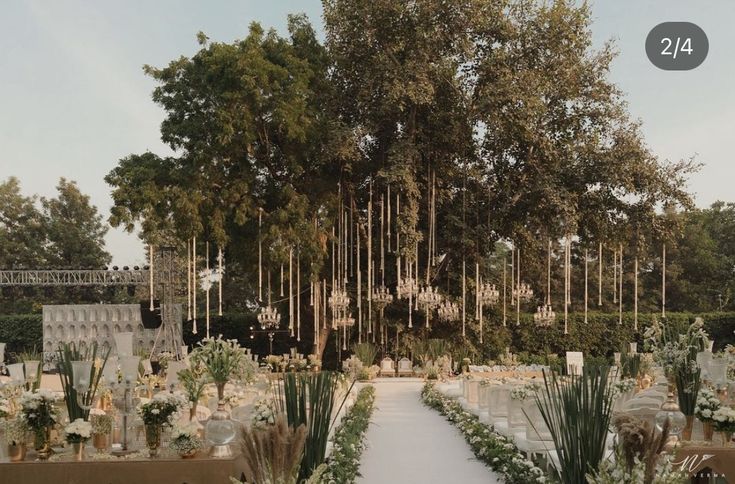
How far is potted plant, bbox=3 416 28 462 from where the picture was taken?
6086mm

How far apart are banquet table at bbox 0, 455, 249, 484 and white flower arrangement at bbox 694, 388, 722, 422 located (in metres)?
3.42

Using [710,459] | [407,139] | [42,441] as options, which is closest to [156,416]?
[42,441]

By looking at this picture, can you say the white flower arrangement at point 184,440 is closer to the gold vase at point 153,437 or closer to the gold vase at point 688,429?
the gold vase at point 153,437

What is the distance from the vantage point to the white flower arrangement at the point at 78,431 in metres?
5.92

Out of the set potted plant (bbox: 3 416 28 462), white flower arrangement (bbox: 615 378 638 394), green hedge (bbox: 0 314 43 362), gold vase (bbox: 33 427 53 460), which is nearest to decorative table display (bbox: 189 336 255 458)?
gold vase (bbox: 33 427 53 460)

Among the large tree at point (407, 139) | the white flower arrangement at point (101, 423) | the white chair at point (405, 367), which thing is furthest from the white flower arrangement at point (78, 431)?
the white chair at point (405, 367)

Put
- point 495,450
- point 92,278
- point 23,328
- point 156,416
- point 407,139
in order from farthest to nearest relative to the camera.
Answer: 1. point 23,328
2. point 92,278
3. point 407,139
4. point 495,450
5. point 156,416

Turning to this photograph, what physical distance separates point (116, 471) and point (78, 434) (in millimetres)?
384

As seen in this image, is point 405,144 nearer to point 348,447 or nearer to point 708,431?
point 348,447

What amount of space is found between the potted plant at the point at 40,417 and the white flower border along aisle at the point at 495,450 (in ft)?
11.7

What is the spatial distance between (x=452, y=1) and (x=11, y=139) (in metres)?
17.9

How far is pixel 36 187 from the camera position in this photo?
37719 millimetres

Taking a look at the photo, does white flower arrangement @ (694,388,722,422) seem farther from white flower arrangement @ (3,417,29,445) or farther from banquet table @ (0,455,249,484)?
white flower arrangement @ (3,417,29,445)

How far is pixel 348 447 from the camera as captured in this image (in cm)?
793
